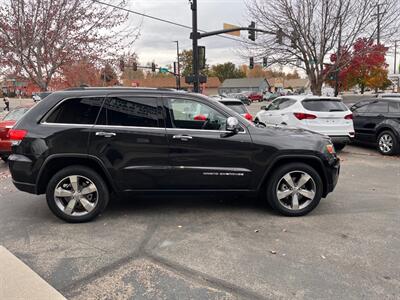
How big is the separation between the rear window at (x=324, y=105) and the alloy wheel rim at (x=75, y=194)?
245 inches

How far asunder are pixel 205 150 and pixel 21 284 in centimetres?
244

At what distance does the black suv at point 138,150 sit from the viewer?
4.12 metres

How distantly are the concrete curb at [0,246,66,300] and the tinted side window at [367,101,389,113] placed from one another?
30.7 ft

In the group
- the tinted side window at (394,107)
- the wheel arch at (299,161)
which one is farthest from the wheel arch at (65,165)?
the tinted side window at (394,107)

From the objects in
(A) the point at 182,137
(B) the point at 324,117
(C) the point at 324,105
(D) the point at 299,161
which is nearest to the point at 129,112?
(A) the point at 182,137

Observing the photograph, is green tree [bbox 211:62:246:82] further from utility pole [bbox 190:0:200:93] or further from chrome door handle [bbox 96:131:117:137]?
chrome door handle [bbox 96:131:117:137]

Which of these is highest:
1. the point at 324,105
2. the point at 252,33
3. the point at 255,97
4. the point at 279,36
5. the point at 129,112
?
the point at 252,33

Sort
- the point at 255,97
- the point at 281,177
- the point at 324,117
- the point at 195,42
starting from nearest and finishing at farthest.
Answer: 1. the point at 281,177
2. the point at 324,117
3. the point at 195,42
4. the point at 255,97

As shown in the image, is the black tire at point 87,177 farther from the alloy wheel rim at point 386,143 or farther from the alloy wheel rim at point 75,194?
the alloy wheel rim at point 386,143

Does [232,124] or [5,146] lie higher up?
[232,124]

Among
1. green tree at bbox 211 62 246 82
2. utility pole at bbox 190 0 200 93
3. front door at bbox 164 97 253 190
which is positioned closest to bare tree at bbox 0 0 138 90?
utility pole at bbox 190 0 200 93

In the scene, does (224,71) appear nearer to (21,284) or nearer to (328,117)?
(328,117)

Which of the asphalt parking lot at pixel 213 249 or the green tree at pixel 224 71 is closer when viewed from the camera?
the asphalt parking lot at pixel 213 249

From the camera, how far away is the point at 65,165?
4277 millimetres
